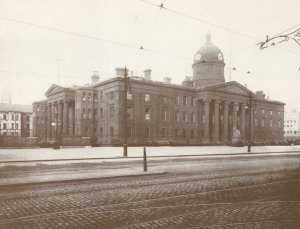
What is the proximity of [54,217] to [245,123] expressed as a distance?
246 feet

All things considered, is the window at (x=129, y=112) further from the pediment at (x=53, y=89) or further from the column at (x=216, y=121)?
the column at (x=216, y=121)

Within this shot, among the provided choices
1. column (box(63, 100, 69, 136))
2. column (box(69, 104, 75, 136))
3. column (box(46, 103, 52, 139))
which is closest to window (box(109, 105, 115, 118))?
column (box(63, 100, 69, 136))

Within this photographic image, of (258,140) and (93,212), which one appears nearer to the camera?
(93,212)

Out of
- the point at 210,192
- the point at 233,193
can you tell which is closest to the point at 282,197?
the point at 233,193

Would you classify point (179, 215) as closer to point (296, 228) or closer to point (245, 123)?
point (296, 228)

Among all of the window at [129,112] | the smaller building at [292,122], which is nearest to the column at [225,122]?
the window at [129,112]

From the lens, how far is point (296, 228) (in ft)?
21.6

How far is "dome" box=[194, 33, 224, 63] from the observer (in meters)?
71.8

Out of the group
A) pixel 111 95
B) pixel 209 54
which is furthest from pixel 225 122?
pixel 111 95

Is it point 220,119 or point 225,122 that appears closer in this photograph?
point 225,122

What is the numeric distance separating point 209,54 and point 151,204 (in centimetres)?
6606

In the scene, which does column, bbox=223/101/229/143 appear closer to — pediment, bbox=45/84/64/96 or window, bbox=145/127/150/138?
window, bbox=145/127/150/138

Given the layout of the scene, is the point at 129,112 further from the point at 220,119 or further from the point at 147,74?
the point at 220,119

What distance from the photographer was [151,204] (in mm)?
8555
